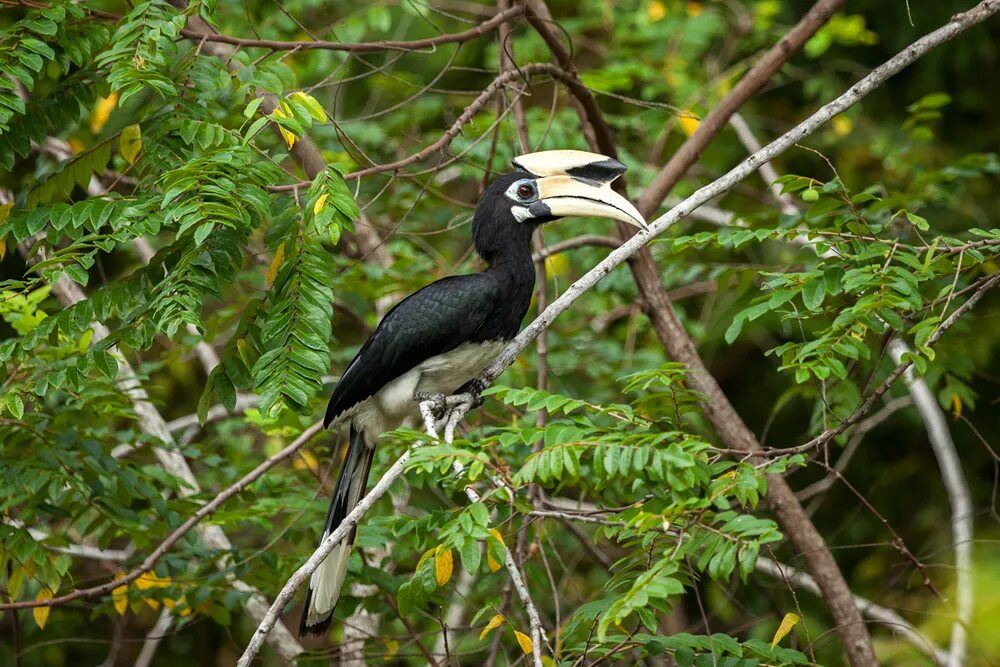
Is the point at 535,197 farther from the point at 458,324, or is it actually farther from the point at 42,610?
the point at 42,610

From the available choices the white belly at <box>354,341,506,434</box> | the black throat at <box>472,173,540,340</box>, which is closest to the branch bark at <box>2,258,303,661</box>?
the white belly at <box>354,341,506,434</box>

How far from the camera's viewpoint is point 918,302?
282 cm

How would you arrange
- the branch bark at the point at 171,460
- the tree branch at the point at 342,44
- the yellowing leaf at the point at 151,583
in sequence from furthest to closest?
the branch bark at the point at 171,460 < the yellowing leaf at the point at 151,583 < the tree branch at the point at 342,44

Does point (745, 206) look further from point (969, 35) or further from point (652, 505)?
point (652, 505)

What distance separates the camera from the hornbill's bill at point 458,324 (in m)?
3.74

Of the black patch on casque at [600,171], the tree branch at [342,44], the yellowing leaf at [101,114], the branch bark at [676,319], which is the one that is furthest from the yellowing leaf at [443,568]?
the yellowing leaf at [101,114]

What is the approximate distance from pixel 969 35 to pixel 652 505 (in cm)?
458

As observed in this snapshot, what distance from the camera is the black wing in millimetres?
3752

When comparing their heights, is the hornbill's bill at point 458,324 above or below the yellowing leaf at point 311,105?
below

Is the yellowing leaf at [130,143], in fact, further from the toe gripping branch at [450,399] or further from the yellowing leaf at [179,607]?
the yellowing leaf at [179,607]

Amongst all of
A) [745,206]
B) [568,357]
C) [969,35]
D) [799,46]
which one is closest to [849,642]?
[568,357]

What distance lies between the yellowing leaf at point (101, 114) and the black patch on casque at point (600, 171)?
2666 millimetres

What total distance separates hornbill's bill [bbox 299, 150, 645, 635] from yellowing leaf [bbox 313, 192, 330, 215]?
98 centimetres

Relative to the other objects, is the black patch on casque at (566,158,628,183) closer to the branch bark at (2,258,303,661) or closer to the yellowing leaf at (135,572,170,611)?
the branch bark at (2,258,303,661)
